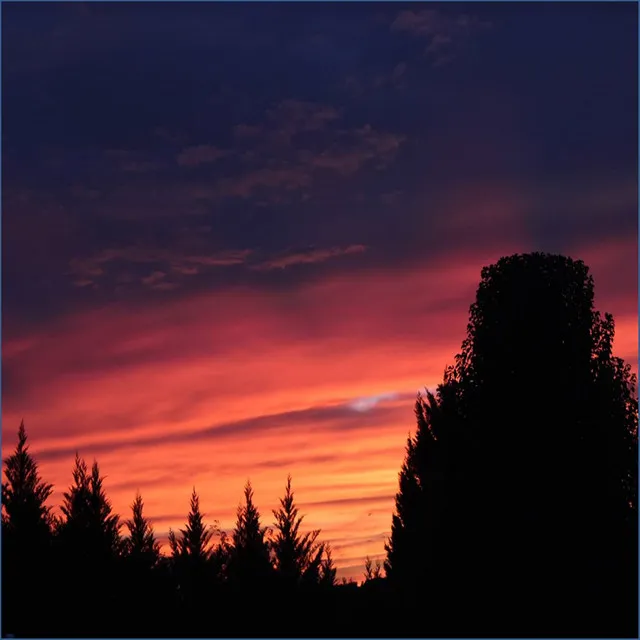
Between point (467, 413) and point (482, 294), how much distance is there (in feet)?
13.4

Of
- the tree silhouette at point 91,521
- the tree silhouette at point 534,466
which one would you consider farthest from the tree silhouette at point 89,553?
the tree silhouette at point 534,466

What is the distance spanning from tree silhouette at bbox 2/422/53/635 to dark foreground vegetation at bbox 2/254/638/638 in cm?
4

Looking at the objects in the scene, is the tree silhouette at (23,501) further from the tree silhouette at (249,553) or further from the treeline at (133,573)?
the tree silhouette at (249,553)

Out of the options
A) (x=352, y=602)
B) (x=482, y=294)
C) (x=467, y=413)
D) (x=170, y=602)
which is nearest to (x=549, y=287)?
(x=482, y=294)

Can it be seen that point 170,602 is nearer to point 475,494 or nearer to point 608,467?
point 475,494

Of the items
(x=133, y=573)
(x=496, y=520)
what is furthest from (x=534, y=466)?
(x=133, y=573)

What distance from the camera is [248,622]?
105 feet

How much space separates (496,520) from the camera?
1043 inches

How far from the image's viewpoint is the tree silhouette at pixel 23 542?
25.3m

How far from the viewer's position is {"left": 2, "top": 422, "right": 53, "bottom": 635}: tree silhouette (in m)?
25.3

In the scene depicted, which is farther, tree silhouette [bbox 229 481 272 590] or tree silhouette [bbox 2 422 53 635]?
tree silhouette [bbox 229 481 272 590]

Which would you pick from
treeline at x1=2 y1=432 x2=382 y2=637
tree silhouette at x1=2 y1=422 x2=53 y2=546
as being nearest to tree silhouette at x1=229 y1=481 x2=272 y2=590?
treeline at x1=2 y1=432 x2=382 y2=637

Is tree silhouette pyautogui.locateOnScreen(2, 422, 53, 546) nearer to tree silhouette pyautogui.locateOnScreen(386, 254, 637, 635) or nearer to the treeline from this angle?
the treeline

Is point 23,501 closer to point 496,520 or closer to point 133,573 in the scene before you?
point 133,573
